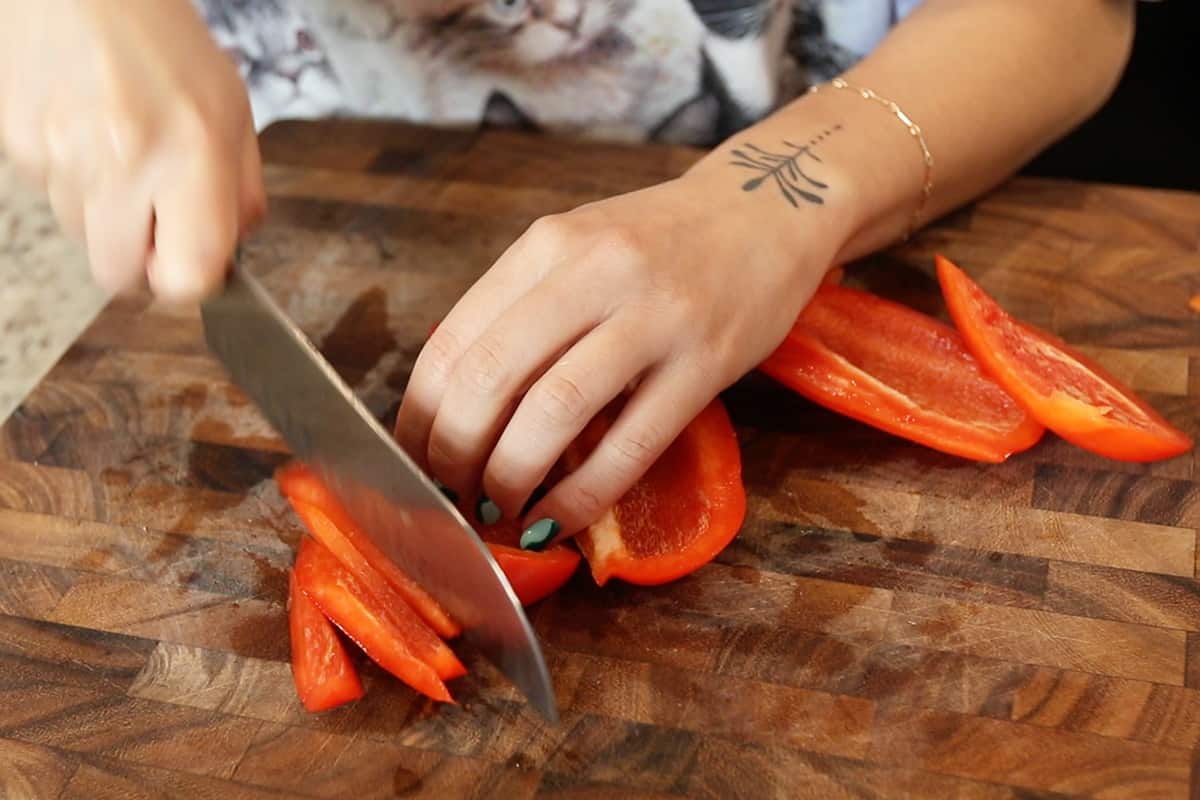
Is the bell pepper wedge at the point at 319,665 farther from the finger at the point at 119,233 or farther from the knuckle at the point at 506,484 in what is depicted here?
the finger at the point at 119,233

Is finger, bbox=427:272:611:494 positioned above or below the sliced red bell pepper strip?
above

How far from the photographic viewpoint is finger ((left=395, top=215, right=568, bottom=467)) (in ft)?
3.91

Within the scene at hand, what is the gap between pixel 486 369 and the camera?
1.14m

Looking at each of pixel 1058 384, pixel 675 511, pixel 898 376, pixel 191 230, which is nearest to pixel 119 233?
pixel 191 230

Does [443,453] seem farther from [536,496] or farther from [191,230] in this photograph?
[191,230]

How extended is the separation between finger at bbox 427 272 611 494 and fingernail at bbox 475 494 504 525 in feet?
0.12

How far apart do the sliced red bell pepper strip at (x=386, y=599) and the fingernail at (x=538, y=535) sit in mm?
117

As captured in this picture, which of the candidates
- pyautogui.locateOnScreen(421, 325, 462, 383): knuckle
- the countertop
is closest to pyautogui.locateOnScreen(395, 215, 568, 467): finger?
pyautogui.locateOnScreen(421, 325, 462, 383): knuckle

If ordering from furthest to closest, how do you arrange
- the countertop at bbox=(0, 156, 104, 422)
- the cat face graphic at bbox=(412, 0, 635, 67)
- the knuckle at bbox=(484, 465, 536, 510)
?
the countertop at bbox=(0, 156, 104, 422), the cat face graphic at bbox=(412, 0, 635, 67), the knuckle at bbox=(484, 465, 536, 510)

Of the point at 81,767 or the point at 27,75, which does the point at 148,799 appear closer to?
the point at 81,767

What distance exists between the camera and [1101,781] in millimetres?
1025

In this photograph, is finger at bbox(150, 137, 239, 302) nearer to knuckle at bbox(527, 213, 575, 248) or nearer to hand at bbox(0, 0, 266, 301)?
hand at bbox(0, 0, 266, 301)

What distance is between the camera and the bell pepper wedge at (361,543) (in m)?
1.17

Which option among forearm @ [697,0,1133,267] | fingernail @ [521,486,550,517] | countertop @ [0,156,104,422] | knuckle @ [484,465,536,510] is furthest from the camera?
countertop @ [0,156,104,422]
